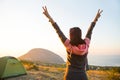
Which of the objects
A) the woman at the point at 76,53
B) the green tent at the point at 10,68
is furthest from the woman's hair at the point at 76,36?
the green tent at the point at 10,68

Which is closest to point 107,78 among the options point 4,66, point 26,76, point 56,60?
point 26,76

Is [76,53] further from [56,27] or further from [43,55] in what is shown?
[43,55]

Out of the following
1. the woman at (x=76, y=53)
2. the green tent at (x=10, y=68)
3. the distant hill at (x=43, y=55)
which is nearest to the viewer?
the woman at (x=76, y=53)

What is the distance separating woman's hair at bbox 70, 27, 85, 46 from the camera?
5312mm

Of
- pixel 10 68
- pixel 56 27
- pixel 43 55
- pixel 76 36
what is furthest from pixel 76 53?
pixel 43 55

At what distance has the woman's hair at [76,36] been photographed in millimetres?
5312

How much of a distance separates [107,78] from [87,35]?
1335 cm

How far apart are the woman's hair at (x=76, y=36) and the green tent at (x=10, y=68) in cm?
1094

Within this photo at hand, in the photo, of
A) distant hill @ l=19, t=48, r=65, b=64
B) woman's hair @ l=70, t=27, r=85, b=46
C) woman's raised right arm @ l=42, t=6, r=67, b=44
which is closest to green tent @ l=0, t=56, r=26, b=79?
woman's raised right arm @ l=42, t=6, r=67, b=44

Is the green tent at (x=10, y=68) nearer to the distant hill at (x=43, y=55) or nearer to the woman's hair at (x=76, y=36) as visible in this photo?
the woman's hair at (x=76, y=36)

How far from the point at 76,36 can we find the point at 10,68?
11.5 m

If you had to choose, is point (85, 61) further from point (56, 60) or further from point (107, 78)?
point (56, 60)

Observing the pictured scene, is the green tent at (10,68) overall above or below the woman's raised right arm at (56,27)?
below

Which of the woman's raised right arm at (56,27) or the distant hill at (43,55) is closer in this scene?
the woman's raised right arm at (56,27)
